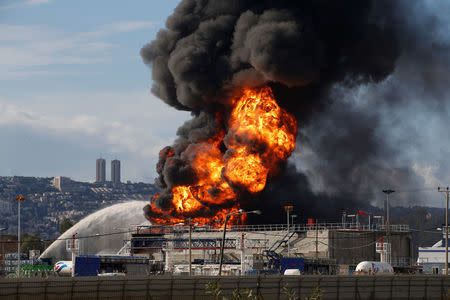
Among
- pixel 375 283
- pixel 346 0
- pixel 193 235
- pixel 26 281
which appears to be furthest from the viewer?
pixel 193 235

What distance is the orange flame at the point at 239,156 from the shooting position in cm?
12769

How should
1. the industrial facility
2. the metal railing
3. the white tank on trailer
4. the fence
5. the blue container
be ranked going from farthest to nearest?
1. the metal railing
2. the industrial facility
3. the blue container
4. the white tank on trailer
5. the fence

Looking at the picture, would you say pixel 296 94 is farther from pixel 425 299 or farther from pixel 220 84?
pixel 425 299

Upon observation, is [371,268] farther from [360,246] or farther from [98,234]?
[98,234]

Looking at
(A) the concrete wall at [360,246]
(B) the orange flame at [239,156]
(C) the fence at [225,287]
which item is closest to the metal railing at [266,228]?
(A) the concrete wall at [360,246]

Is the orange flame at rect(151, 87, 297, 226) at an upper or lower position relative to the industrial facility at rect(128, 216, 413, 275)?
upper

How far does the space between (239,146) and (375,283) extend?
63.5 m

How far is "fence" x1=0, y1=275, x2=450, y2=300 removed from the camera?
5350 cm

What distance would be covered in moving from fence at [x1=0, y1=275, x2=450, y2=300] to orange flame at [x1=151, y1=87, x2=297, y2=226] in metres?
56.4

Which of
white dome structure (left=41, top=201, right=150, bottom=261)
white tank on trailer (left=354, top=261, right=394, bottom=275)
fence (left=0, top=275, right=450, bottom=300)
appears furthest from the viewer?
white dome structure (left=41, top=201, right=150, bottom=261)

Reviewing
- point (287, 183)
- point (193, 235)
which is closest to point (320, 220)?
point (287, 183)

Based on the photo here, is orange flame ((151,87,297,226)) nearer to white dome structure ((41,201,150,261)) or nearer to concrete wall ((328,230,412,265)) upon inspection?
concrete wall ((328,230,412,265))

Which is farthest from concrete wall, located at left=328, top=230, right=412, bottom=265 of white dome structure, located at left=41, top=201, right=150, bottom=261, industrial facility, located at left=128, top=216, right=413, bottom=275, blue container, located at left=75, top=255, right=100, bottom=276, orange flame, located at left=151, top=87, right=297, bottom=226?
white dome structure, located at left=41, top=201, right=150, bottom=261

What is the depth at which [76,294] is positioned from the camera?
54.4 meters
